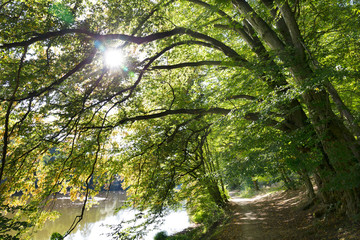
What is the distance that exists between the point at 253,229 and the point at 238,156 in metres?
4.62

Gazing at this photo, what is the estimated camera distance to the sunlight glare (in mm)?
4944

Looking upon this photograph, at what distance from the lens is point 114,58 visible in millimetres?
5117

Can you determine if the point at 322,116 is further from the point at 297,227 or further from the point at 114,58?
the point at 114,58

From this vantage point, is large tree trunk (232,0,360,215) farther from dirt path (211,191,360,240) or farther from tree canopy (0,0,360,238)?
dirt path (211,191,360,240)

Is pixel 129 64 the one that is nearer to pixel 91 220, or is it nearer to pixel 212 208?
pixel 212 208

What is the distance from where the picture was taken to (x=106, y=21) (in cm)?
503

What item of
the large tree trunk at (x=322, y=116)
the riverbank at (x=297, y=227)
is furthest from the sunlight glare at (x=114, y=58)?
the riverbank at (x=297, y=227)

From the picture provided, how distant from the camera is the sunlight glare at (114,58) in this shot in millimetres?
4944

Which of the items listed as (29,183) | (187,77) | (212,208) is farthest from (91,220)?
(187,77)

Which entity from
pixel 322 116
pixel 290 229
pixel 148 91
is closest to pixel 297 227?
pixel 290 229

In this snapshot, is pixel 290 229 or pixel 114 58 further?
pixel 290 229

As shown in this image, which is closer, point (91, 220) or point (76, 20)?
point (76, 20)

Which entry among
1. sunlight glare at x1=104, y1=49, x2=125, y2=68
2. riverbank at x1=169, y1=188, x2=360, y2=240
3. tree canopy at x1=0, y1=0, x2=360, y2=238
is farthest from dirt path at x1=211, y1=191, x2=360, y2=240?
sunlight glare at x1=104, y1=49, x2=125, y2=68

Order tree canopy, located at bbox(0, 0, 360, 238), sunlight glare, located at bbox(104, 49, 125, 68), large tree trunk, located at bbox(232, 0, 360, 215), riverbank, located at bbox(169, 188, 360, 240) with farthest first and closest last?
1. riverbank, located at bbox(169, 188, 360, 240)
2. sunlight glare, located at bbox(104, 49, 125, 68)
3. large tree trunk, located at bbox(232, 0, 360, 215)
4. tree canopy, located at bbox(0, 0, 360, 238)
